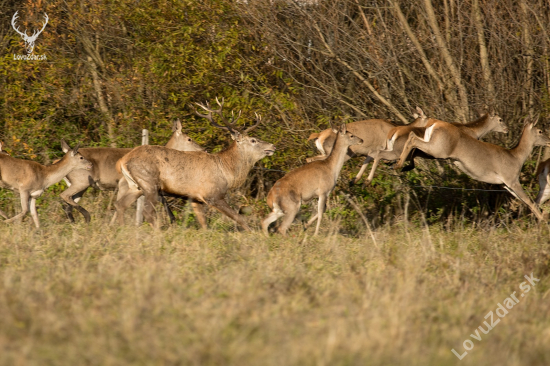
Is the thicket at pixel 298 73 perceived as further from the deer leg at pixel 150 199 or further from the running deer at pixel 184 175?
the deer leg at pixel 150 199

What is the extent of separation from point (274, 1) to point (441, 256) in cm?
641

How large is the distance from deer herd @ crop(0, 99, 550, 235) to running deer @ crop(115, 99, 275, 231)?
13 millimetres

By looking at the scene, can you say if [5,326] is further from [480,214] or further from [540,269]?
[480,214]

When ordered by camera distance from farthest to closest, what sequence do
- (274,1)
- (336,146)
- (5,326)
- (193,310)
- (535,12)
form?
(274,1), (535,12), (336,146), (193,310), (5,326)

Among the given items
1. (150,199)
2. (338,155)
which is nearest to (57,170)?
(150,199)

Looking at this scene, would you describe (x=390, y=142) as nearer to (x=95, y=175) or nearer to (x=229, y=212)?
(x=229, y=212)

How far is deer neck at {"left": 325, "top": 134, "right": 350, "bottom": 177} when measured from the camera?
944 cm

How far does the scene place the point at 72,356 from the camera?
12.6 ft

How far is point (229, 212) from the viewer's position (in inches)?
356

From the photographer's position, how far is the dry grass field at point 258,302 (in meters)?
4.02

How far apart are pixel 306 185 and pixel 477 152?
244cm

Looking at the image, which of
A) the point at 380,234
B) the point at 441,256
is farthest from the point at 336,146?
the point at 441,256

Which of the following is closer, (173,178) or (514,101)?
(173,178)

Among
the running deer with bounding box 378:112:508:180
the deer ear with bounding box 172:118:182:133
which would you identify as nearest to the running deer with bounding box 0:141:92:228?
the deer ear with bounding box 172:118:182:133
